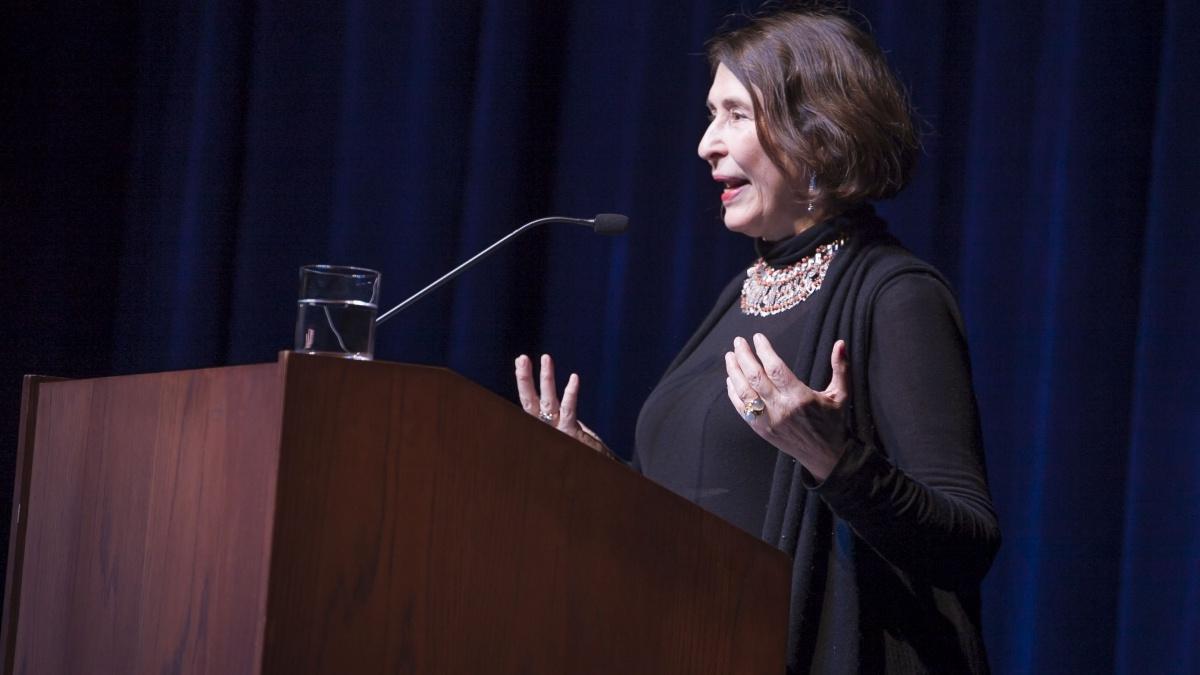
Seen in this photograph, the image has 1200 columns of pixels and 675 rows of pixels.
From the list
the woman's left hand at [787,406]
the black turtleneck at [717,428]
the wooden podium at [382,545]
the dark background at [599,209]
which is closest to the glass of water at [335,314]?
the wooden podium at [382,545]

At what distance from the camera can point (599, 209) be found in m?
2.57

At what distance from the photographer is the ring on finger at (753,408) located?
113 centimetres

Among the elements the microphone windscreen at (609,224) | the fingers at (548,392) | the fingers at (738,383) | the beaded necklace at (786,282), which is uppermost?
the microphone windscreen at (609,224)

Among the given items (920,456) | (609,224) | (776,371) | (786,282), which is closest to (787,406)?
(776,371)

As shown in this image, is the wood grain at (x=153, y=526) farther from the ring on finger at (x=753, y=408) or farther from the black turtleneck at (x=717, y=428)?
the black turtleneck at (x=717, y=428)

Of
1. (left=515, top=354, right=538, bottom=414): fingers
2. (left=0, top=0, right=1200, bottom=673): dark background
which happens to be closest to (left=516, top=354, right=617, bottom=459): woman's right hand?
(left=515, top=354, right=538, bottom=414): fingers

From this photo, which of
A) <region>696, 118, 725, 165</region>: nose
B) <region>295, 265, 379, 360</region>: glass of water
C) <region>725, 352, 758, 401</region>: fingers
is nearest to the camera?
<region>295, 265, 379, 360</region>: glass of water

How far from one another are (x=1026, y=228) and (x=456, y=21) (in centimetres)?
128

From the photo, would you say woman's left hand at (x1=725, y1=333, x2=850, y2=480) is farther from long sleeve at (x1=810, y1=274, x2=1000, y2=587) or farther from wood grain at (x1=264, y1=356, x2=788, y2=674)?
wood grain at (x1=264, y1=356, x2=788, y2=674)

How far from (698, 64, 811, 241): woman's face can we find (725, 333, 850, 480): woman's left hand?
1.68 ft

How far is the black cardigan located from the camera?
1207 mm

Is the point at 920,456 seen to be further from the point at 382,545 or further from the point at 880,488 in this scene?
the point at 382,545

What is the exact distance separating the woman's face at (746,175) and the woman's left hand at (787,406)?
511mm

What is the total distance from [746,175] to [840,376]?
1.80 ft
